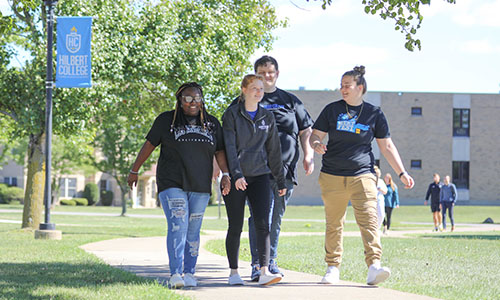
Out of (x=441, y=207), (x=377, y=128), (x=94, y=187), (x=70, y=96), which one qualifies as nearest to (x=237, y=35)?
(x=70, y=96)

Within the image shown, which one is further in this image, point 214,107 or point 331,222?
point 214,107

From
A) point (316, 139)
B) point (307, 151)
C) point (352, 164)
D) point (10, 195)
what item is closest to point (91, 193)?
point (10, 195)

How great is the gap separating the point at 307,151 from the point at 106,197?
6357 cm

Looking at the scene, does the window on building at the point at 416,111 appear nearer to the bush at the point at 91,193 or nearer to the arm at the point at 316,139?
the bush at the point at 91,193

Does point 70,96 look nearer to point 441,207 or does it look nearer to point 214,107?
point 214,107

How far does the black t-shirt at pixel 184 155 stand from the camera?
21.7ft

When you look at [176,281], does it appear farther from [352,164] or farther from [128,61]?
[128,61]

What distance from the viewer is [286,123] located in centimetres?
730

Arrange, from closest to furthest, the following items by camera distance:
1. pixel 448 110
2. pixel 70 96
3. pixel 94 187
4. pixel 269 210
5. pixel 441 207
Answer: pixel 269 210
pixel 70 96
pixel 441 207
pixel 448 110
pixel 94 187

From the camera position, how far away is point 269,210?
6.86 meters

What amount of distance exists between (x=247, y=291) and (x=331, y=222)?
120 cm

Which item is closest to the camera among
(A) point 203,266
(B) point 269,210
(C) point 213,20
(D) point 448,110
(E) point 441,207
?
(B) point 269,210

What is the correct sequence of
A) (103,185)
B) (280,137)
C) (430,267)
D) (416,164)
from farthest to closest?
(103,185) < (416,164) < (430,267) < (280,137)

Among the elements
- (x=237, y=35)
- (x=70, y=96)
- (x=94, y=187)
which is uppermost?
(x=237, y=35)
